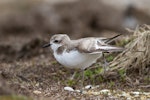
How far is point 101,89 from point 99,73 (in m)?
0.65

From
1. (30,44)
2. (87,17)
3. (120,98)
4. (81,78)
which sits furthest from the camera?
(87,17)

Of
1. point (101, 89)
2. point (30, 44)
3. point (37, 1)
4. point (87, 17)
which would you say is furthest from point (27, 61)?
point (37, 1)

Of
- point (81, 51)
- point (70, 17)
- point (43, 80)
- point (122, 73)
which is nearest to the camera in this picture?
point (81, 51)

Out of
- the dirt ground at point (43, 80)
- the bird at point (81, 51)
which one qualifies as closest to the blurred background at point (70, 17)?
the dirt ground at point (43, 80)

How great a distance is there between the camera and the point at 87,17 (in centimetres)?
1856

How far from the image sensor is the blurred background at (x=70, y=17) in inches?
709

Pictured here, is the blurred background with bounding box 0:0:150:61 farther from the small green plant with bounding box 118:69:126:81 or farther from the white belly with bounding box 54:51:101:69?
the white belly with bounding box 54:51:101:69

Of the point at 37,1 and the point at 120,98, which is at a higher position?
the point at 37,1

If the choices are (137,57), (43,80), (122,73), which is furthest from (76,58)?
(137,57)

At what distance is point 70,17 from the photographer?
1858 cm

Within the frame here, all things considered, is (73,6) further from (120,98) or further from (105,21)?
(120,98)

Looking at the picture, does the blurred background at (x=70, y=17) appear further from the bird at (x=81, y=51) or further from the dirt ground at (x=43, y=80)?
the bird at (x=81, y=51)

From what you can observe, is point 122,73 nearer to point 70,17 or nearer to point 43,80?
point 43,80

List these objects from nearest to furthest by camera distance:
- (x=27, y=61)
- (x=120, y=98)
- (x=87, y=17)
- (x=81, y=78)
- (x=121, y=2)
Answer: (x=120, y=98) → (x=81, y=78) → (x=27, y=61) → (x=87, y=17) → (x=121, y=2)
